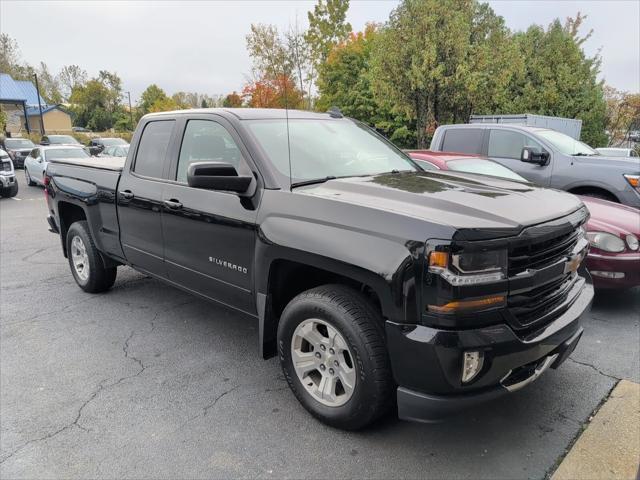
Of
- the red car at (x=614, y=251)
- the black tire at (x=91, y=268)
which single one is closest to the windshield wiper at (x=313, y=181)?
the red car at (x=614, y=251)

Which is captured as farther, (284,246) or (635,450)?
(284,246)

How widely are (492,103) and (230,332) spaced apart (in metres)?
16.3

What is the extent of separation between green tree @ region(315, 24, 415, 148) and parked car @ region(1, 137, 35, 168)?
15.1m

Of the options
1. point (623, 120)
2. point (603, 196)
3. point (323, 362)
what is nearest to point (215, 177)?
point (323, 362)

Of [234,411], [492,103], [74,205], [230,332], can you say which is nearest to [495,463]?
[234,411]

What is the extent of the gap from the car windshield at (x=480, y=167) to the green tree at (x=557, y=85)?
15.1m

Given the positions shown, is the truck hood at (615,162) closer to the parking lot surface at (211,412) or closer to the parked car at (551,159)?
the parked car at (551,159)

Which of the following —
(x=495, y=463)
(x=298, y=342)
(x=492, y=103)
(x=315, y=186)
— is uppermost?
(x=492, y=103)

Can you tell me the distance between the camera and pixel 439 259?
2.18m

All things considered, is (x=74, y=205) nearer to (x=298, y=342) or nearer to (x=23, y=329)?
(x=23, y=329)

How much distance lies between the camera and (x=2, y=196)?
562 inches

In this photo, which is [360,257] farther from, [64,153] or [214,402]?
[64,153]

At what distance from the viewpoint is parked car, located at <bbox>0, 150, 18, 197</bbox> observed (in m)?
13.5

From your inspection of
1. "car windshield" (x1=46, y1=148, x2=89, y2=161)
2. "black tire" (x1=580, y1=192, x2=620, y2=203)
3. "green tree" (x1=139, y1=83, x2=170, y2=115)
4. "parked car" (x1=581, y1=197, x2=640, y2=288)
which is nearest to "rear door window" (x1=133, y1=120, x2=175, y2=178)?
"parked car" (x1=581, y1=197, x2=640, y2=288)
